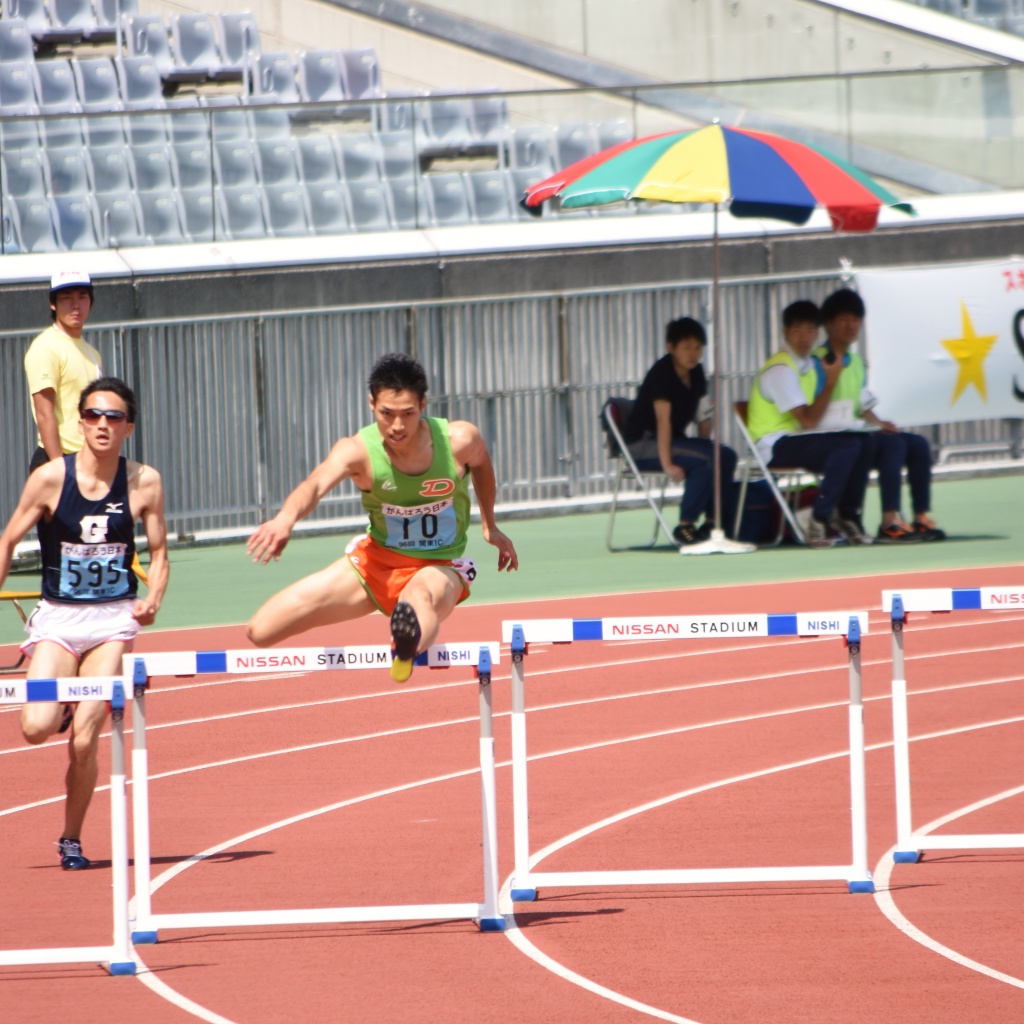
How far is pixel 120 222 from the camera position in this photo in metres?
17.0

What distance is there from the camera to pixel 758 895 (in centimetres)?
652

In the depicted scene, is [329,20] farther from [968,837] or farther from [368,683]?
[968,837]

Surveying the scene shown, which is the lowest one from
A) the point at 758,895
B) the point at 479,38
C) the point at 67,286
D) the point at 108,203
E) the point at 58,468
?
the point at 758,895

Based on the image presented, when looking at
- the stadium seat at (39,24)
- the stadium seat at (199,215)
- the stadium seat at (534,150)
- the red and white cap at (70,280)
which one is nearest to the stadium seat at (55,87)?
the stadium seat at (39,24)

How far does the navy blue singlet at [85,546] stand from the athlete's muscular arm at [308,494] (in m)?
0.56

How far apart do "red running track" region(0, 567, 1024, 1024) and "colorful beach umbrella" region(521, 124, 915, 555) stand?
2997 mm

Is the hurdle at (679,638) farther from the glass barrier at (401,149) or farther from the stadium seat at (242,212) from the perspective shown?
the stadium seat at (242,212)

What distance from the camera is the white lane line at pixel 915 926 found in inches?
219

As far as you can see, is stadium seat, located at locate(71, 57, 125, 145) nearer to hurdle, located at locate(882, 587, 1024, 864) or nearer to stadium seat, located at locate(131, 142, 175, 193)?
stadium seat, located at locate(131, 142, 175, 193)

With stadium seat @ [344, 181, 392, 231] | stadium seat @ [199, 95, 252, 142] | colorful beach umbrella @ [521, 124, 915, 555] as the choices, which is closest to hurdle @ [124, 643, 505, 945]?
colorful beach umbrella @ [521, 124, 915, 555]

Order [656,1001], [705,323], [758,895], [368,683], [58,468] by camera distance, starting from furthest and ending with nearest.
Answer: [705,323], [368,683], [58,468], [758,895], [656,1001]

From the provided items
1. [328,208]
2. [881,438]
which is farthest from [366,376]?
[881,438]

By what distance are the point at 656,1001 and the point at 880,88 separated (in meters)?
15.4

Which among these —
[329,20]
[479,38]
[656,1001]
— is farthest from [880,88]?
[656,1001]
